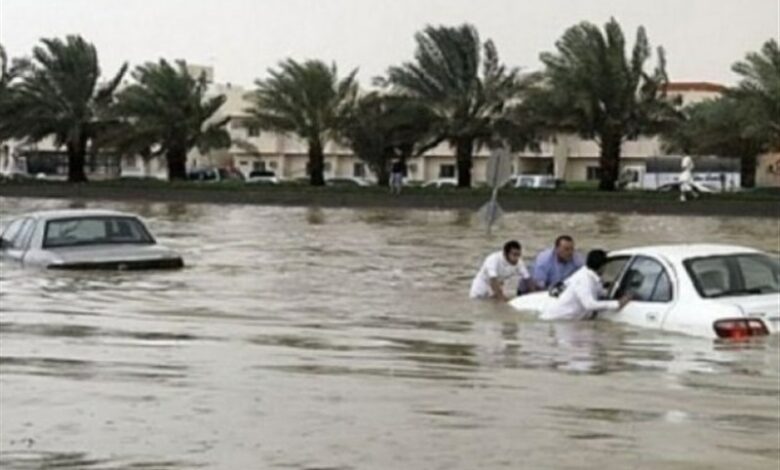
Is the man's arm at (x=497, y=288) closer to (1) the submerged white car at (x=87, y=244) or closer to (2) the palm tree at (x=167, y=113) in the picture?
(1) the submerged white car at (x=87, y=244)

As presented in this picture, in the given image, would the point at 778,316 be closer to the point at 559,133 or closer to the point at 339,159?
the point at 559,133

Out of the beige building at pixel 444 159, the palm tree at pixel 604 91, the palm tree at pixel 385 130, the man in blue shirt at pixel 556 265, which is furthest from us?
the beige building at pixel 444 159

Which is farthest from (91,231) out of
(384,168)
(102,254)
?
(384,168)

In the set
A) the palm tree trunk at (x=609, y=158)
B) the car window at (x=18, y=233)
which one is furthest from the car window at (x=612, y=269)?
the palm tree trunk at (x=609, y=158)

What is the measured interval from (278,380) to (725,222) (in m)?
34.8

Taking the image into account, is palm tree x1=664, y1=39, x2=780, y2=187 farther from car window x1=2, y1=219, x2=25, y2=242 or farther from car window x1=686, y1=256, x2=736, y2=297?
car window x1=686, y1=256, x2=736, y2=297

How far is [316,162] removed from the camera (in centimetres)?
6856

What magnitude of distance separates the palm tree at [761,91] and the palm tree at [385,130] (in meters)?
12.2

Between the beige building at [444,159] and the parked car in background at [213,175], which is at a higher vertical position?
the beige building at [444,159]

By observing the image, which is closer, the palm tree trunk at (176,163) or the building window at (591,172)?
the palm tree trunk at (176,163)

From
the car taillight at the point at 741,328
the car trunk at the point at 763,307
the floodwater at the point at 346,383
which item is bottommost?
the floodwater at the point at 346,383

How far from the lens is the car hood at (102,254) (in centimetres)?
2155

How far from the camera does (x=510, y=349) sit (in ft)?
45.3

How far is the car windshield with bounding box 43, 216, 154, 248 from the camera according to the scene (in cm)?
2214
